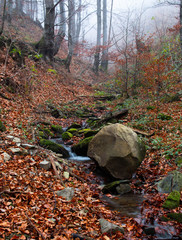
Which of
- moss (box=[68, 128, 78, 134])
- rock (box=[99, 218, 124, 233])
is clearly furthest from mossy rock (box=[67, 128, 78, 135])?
rock (box=[99, 218, 124, 233])

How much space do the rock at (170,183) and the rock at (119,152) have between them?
1000mm

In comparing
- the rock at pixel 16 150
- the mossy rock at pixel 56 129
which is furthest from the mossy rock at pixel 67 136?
the rock at pixel 16 150

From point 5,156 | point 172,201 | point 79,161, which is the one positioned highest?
point 5,156

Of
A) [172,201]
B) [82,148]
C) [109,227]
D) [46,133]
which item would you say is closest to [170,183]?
[172,201]

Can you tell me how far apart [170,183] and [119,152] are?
1.63m

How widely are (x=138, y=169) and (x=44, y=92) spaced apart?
8529mm

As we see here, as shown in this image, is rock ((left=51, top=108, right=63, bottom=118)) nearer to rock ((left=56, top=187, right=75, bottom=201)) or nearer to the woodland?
the woodland

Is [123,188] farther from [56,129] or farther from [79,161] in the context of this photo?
[56,129]

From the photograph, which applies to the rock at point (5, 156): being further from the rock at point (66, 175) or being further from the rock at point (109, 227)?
the rock at point (109, 227)

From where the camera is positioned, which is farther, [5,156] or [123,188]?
[123,188]

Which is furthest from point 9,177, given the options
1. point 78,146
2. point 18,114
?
point 18,114

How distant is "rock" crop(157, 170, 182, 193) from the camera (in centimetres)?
517

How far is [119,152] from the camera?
6.16m

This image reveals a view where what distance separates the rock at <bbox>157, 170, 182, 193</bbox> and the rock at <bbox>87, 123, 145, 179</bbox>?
100 cm
